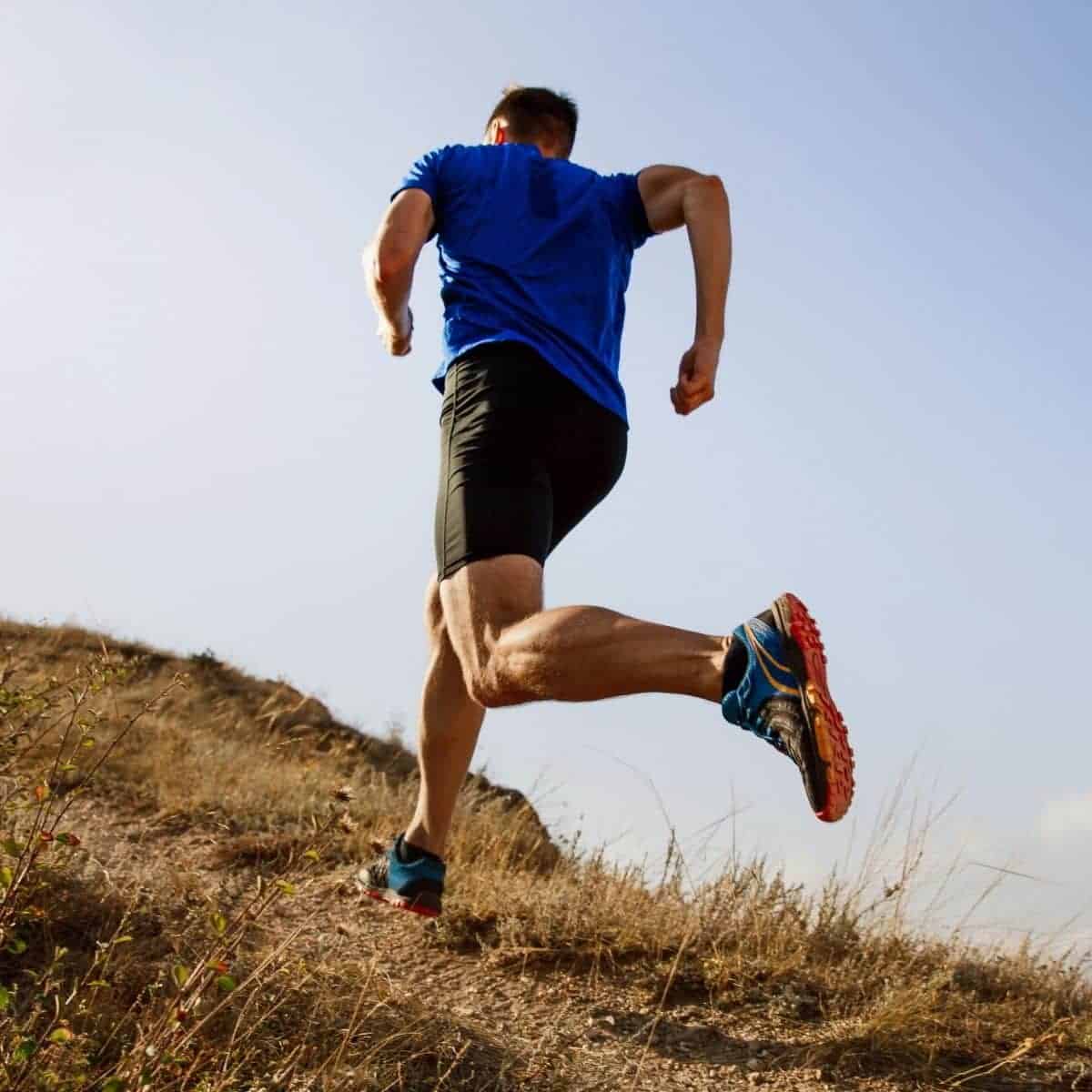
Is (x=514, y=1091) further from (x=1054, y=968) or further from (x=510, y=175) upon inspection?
(x=510, y=175)

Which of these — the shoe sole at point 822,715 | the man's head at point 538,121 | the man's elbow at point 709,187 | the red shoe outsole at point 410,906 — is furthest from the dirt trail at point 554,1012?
the man's head at point 538,121

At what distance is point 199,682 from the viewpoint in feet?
37.5

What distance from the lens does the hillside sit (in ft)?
8.12

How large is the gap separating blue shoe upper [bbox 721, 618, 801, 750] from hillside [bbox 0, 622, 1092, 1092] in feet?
2.51

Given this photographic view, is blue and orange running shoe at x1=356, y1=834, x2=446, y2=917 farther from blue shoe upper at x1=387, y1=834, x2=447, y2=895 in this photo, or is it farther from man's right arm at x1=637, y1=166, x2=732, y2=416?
man's right arm at x1=637, y1=166, x2=732, y2=416

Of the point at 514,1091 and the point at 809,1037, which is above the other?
the point at 809,1037

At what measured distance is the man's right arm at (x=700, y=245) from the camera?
3195 millimetres

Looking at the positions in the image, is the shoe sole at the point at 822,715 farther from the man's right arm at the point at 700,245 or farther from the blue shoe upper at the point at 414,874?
the blue shoe upper at the point at 414,874

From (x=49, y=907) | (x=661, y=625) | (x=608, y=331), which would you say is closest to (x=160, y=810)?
(x=49, y=907)

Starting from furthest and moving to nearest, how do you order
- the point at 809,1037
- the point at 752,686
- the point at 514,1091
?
the point at 809,1037 < the point at 514,1091 < the point at 752,686

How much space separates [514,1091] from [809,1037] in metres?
0.86

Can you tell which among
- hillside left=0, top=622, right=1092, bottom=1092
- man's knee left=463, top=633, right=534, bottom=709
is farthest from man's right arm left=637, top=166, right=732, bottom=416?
hillside left=0, top=622, right=1092, bottom=1092

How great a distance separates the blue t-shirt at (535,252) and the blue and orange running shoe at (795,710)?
43.8 inches

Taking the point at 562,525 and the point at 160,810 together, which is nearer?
the point at 562,525
